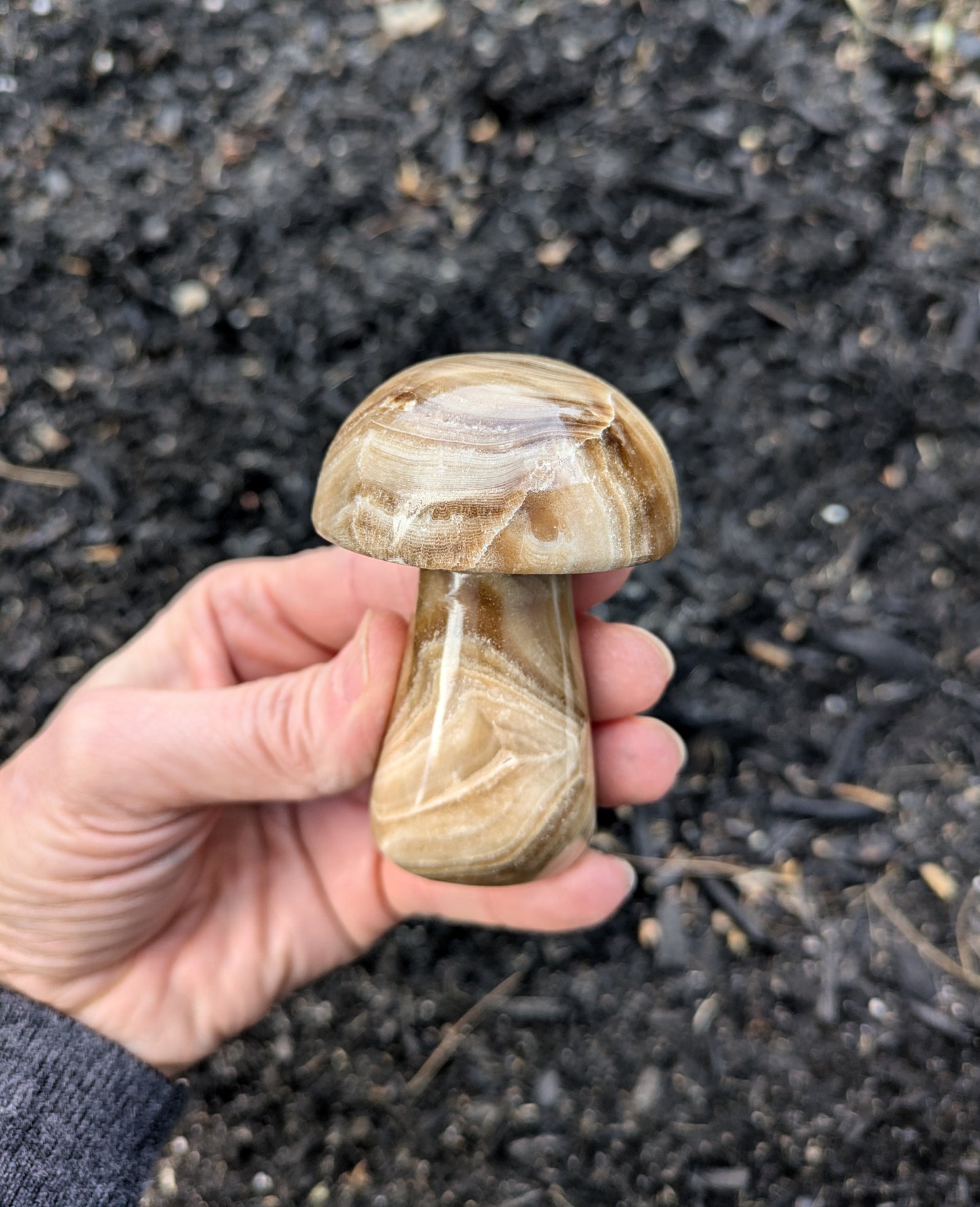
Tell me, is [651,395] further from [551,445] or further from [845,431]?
[551,445]

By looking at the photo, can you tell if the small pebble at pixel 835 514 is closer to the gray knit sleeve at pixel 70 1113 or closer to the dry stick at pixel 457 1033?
the dry stick at pixel 457 1033

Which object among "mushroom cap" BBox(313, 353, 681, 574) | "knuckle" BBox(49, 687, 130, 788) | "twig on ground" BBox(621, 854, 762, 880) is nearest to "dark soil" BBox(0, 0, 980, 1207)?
"twig on ground" BBox(621, 854, 762, 880)

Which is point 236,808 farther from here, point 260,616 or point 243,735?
point 243,735

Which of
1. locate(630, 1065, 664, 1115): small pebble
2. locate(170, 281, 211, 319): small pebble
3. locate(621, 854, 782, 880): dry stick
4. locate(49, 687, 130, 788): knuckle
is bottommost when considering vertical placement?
locate(630, 1065, 664, 1115): small pebble

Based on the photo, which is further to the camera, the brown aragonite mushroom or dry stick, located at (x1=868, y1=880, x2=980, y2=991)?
dry stick, located at (x1=868, y1=880, x2=980, y2=991)

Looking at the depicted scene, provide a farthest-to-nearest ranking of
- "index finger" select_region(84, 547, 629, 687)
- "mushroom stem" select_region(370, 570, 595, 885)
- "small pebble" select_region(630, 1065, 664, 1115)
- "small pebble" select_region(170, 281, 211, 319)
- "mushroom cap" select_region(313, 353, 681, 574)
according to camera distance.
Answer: "small pebble" select_region(170, 281, 211, 319), "small pebble" select_region(630, 1065, 664, 1115), "index finger" select_region(84, 547, 629, 687), "mushroom stem" select_region(370, 570, 595, 885), "mushroom cap" select_region(313, 353, 681, 574)

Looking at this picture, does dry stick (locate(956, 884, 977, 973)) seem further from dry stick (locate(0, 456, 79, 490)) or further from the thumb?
dry stick (locate(0, 456, 79, 490))

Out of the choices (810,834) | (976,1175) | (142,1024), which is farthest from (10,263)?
(976,1175)

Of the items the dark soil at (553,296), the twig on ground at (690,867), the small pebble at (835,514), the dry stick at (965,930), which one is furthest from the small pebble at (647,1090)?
the small pebble at (835,514)

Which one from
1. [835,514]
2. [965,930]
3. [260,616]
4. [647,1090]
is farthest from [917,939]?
[260,616]
